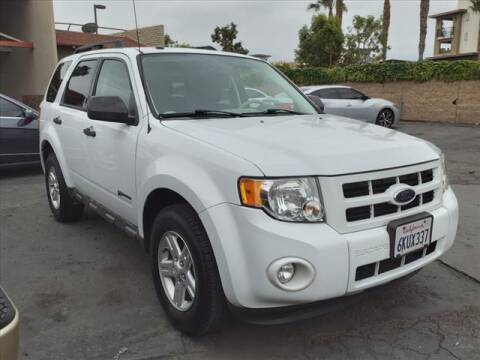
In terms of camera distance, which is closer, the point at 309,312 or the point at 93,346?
the point at 309,312

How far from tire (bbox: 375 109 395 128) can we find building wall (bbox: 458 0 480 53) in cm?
3463

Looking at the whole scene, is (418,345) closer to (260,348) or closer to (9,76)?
(260,348)

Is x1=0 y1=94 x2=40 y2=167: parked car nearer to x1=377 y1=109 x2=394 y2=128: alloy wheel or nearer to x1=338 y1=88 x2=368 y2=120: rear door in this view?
x1=338 y1=88 x2=368 y2=120: rear door

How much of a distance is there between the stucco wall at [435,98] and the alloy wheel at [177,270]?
17493mm

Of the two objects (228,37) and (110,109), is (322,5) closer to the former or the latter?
(228,37)

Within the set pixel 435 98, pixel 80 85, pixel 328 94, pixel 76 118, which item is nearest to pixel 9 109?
pixel 80 85

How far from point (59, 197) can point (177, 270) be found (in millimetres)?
2867

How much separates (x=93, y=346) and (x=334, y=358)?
1485 millimetres

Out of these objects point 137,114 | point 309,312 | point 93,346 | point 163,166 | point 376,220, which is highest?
point 137,114

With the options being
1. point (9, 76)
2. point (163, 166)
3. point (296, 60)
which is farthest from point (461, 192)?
point (296, 60)

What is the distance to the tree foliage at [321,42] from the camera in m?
33.8

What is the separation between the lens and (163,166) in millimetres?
3025

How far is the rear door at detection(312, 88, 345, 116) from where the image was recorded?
50.0 feet

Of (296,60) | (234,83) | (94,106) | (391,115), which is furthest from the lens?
(296,60)
